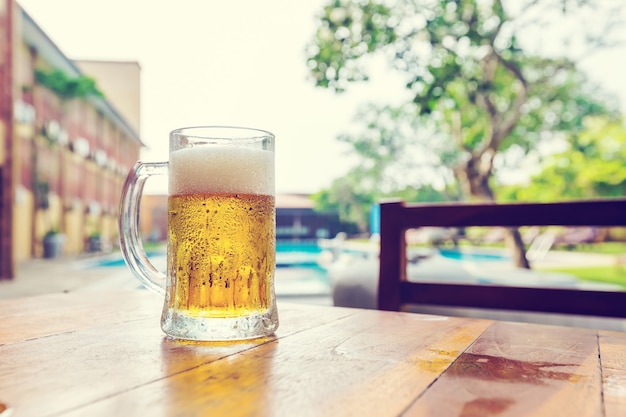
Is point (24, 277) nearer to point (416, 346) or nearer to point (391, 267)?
A: point (391, 267)

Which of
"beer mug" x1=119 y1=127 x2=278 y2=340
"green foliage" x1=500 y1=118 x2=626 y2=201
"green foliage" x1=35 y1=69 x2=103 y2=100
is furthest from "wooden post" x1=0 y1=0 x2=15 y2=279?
"green foliage" x1=500 y1=118 x2=626 y2=201

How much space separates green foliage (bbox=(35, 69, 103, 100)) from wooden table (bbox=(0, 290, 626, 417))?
39.3 ft

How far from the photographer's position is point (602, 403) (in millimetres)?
416

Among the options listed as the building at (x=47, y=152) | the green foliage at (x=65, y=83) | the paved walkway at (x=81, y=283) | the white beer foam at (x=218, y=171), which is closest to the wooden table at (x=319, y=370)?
the white beer foam at (x=218, y=171)

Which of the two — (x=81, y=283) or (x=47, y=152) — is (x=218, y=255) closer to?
(x=81, y=283)

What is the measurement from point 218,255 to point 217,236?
22mm

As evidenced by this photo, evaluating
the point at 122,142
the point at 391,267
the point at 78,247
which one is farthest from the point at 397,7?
the point at 122,142

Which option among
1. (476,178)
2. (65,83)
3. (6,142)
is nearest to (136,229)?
(6,142)

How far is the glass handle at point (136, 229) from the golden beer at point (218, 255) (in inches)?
1.9

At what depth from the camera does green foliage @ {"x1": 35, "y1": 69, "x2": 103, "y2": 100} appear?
11.3 metres

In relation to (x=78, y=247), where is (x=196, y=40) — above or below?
above

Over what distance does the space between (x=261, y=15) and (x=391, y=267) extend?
9.31 metres

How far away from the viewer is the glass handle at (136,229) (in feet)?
2.29

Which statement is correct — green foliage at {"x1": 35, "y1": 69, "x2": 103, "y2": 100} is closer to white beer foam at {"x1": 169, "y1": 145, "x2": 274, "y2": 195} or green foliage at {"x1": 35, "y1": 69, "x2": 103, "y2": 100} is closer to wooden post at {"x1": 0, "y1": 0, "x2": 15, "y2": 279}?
wooden post at {"x1": 0, "y1": 0, "x2": 15, "y2": 279}
